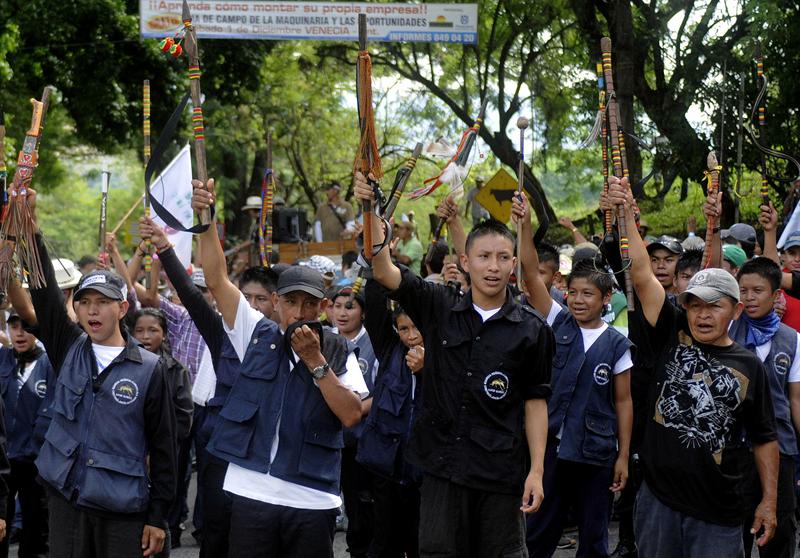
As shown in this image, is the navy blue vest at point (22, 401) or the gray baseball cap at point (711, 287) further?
the navy blue vest at point (22, 401)

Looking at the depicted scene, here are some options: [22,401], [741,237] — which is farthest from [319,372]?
[741,237]

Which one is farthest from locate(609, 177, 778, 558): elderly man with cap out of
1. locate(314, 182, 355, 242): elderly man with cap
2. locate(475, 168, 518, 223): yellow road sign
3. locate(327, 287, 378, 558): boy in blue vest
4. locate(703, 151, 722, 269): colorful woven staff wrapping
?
locate(314, 182, 355, 242): elderly man with cap

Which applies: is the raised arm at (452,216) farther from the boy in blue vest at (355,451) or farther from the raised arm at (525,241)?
the boy in blue vest at (355,451)

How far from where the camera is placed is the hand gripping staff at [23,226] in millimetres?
5441

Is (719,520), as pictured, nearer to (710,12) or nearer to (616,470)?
(616,470)

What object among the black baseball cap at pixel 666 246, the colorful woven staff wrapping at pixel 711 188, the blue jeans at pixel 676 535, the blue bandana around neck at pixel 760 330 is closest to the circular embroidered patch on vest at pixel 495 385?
the blue jeans at pixel 676 535

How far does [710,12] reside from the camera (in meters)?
14.7

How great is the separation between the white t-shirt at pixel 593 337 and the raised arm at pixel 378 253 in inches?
77.1

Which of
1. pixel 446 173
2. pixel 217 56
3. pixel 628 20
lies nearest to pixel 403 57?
pixel 217 56

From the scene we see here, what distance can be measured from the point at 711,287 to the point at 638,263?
36cm

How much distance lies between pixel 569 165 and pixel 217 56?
7.41 meters

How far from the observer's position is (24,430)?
752 centimetres

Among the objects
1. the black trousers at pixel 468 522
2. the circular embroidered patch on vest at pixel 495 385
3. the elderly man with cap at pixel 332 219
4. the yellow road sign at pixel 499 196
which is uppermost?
the elderly man with cap at pixel 332 219

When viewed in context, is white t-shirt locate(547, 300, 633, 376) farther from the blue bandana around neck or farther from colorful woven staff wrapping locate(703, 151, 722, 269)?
colorful woven staff wrapping locate(703, 151, 722, 269)
